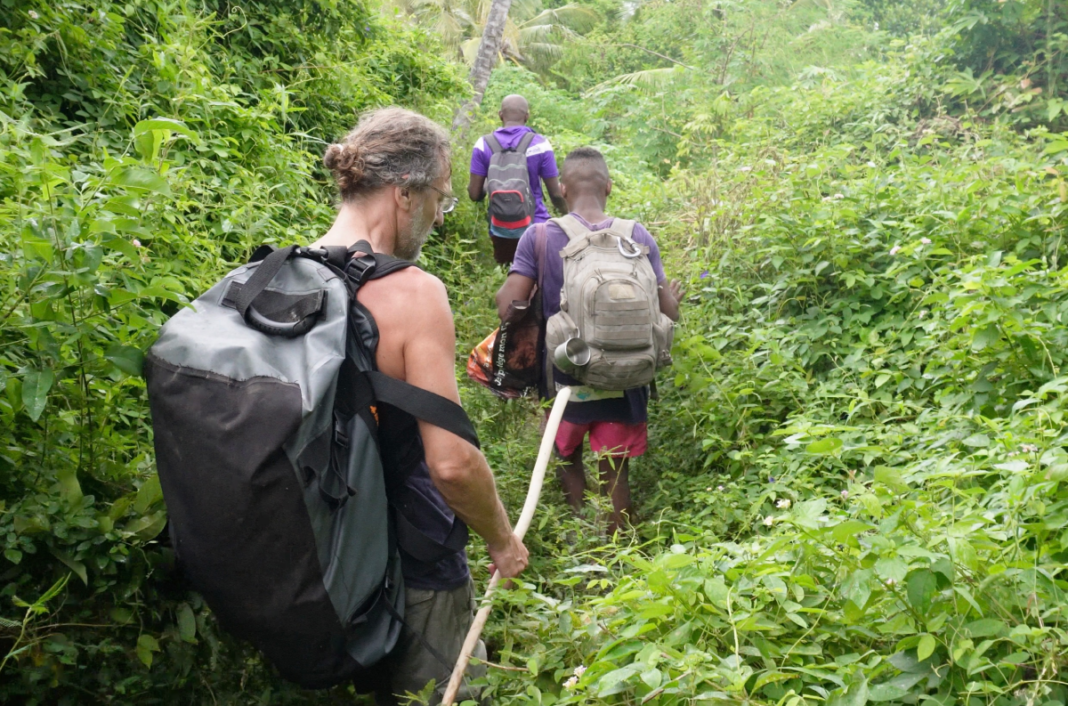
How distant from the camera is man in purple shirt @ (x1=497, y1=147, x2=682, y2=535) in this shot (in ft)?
13.8

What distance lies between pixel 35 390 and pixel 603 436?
2606 millimetres

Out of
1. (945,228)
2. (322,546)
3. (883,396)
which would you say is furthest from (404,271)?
(945,228)

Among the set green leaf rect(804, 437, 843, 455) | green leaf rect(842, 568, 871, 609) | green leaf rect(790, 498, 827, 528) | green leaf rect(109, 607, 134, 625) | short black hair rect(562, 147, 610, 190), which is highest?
short black hair rect(562, 147, 610, 190)

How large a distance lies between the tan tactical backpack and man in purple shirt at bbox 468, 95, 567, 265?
8.96 ft

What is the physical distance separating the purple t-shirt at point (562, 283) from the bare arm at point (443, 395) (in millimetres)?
1877

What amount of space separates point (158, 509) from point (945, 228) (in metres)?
3.98

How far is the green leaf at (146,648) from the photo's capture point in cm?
236

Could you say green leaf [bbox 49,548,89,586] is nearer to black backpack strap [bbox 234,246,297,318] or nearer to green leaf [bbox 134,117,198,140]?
black backpack strap [bbox 234,246,297,318]

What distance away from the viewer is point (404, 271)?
90.6 inches

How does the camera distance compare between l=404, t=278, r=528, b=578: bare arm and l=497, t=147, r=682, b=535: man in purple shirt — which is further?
l=497, t=147, r=682, b=535: man in purple shirt

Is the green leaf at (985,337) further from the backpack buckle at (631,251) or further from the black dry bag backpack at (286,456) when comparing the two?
the black dry bag backpack at (286,456)

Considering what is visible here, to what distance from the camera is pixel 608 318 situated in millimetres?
3850

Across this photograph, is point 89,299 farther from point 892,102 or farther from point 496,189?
point 892,102

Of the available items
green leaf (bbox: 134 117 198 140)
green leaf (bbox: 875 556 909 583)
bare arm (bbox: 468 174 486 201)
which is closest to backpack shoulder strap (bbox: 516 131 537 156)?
bare arm (bbox: 468 174 486 201)
